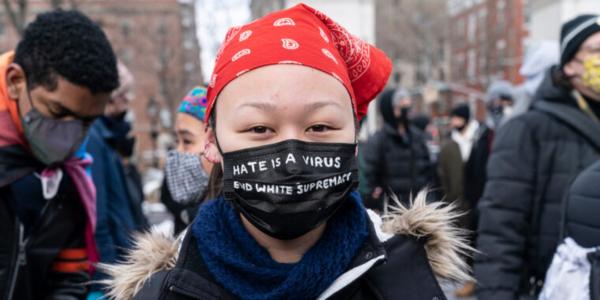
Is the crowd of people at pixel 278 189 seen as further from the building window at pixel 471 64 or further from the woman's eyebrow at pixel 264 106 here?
the building window at pixel 471 64

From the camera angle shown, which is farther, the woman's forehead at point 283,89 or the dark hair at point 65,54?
the dark hair at point 65,54

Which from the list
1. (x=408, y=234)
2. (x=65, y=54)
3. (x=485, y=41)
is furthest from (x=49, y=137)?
(x=485, y=41)

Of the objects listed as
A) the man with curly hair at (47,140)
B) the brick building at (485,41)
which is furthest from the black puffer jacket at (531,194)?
the brick building at (485,41)

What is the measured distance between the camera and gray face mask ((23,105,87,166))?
234 cm

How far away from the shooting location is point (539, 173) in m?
2.82

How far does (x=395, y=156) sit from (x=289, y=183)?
4.69 m

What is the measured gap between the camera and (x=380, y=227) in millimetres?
1782

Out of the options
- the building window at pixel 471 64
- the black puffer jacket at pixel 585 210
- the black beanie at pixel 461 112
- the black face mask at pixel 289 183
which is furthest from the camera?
the building window at pixel 471 64

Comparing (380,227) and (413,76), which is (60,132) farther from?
(413,76)

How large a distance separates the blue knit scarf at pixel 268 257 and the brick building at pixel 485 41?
33.4m

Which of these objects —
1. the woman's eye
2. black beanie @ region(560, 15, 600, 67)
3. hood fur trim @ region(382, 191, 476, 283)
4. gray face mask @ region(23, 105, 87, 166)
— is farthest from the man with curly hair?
black beanie @ region(560, 15, 600, 67)

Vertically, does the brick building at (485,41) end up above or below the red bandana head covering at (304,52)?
below

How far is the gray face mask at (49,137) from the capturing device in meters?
2.34

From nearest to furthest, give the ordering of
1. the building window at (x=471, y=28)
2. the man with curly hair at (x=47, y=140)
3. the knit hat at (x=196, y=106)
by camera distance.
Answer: the man with curly hair at (x=47, y=140) → the knit hat at (x=196, y=106) → the building window at (x=471, y=28)
